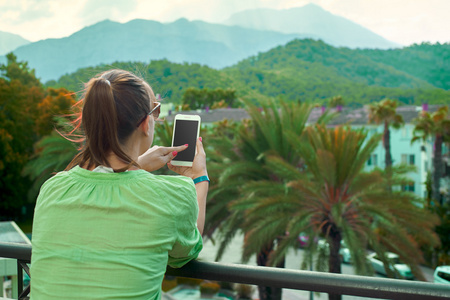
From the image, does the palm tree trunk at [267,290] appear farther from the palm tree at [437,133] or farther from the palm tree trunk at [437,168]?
the palm tree trunk at [437,168]

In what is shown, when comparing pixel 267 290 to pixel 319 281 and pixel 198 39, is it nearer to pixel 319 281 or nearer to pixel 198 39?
pixel 319 281

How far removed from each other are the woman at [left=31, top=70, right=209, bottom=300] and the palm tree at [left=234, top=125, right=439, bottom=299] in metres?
8.76

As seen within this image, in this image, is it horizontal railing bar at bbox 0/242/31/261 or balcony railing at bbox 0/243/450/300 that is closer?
balcony railing at bbox 0/243/450/300

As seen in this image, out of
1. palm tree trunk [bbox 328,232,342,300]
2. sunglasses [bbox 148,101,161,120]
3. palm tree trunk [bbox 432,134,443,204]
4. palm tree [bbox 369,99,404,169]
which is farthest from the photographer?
palm tree [bbox 369,99,404,169]

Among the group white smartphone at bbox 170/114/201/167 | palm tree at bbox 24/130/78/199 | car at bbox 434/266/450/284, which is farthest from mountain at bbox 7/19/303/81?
white smartphone at bbox 170/114/201/167

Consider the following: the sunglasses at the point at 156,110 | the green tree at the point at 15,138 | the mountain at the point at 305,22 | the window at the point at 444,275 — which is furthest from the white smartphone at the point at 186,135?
the mountain at the point at 305,22

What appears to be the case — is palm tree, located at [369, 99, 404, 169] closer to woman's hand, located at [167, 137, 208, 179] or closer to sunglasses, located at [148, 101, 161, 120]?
woman's hand, located at [167, 137, 208, 179]

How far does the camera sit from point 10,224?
1319 cm

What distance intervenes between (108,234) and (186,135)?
62cm

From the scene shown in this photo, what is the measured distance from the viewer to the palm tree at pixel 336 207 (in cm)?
975

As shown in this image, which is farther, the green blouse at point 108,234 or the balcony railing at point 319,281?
the balcony railing at point 319,281

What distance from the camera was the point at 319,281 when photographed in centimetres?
142

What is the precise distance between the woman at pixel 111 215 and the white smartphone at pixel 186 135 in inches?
11.7

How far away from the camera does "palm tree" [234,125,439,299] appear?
32.0 feet
